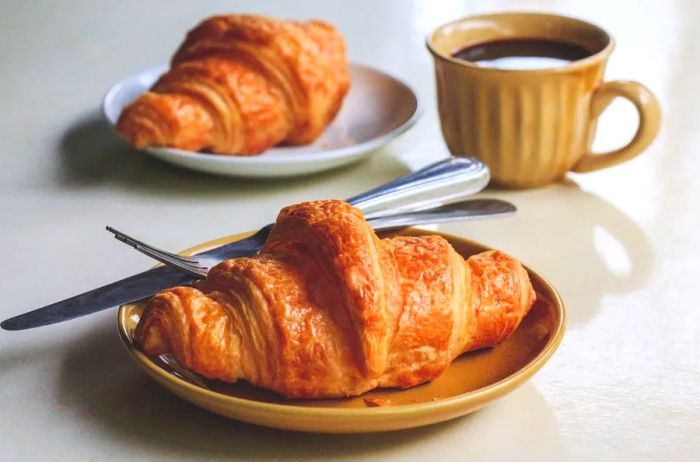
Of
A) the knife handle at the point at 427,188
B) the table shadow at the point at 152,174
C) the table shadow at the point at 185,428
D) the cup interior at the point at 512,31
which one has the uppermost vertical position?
the cup interior at the point at 512,31

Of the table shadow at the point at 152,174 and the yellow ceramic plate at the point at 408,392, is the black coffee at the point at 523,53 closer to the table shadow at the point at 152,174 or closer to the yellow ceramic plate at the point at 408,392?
the table shadow at the point at 152,174

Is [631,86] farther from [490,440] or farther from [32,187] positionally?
[32,187]

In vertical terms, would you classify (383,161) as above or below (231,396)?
below

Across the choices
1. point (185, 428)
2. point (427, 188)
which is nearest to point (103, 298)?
point (185, 428)

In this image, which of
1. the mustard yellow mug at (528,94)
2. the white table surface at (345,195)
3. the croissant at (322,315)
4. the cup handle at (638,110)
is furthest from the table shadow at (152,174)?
the croissant at (322,315)

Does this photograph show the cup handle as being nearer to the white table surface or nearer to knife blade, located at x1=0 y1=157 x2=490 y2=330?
the white table surface

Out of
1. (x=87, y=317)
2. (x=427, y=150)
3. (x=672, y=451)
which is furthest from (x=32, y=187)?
(x=672, y=451)

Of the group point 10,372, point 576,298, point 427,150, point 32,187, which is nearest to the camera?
point 10,372
